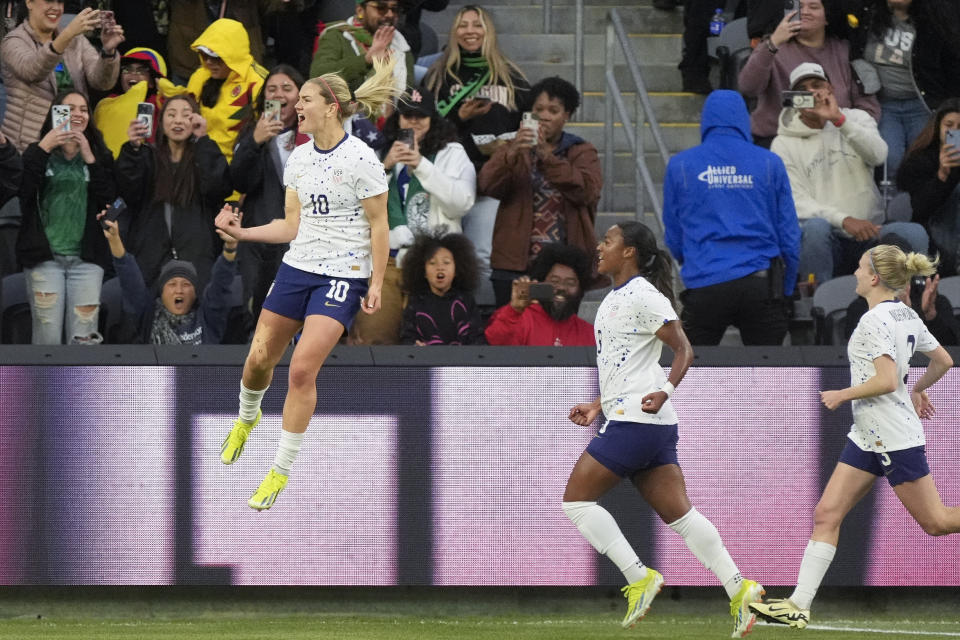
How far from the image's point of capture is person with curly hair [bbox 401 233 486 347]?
1043 centimetres

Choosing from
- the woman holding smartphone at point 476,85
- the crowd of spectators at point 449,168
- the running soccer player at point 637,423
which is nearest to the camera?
the running soccer player at point 637,423

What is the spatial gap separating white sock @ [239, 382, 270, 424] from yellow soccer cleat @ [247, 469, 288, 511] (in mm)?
381

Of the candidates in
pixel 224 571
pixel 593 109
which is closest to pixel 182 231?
pixel 224 571

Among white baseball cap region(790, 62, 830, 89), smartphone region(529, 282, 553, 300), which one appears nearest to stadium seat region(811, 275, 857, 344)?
white baseball cap region(790, 62, 830, 89)

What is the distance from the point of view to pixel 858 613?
10.2 m

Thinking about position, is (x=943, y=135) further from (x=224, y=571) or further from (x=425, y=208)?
(x=224, y=571)

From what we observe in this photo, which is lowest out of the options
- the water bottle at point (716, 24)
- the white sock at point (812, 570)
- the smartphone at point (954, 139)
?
the white sock at point (812, 570)

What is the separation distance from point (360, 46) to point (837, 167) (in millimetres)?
3486

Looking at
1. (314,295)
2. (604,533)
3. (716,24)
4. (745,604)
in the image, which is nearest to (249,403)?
(314,295)

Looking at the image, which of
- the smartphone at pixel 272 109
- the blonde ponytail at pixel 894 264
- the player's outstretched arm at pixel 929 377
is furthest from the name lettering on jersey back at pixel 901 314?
the smartphone at pixel 272 109

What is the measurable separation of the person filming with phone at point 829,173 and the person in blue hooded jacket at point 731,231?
88cm

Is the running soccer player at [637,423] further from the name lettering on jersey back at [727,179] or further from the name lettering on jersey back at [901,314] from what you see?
the name lettering on jersey back at [727,179]

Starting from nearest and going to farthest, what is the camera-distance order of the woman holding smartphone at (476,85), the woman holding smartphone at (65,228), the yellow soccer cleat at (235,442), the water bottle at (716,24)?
the yellow soccer cleat at (235,442), the woman holding smartphone at (65,228), the woman holding smartphone at (476,85), the water bottle at (716,24)

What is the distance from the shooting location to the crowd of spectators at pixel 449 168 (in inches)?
417
